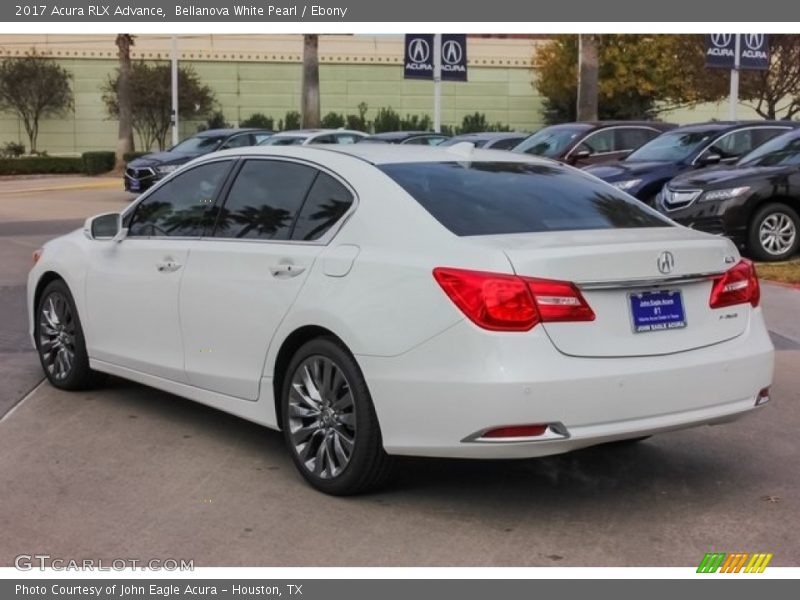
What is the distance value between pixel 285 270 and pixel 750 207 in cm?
891

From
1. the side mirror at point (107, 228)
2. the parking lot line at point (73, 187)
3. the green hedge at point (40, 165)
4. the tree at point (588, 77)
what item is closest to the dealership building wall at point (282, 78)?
the green hedge at point (40, 165)

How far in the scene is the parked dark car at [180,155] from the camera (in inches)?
929

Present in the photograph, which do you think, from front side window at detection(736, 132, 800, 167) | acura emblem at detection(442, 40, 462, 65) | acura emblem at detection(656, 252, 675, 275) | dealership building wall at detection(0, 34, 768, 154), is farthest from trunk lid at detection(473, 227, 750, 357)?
dealership building wall at detection(0, 34, 768, 154)

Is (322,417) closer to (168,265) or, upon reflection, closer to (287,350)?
(287,350)

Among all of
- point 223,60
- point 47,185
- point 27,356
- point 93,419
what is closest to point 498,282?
point 93,419

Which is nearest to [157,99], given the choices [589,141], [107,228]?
[589,141]

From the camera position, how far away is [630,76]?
46750mm

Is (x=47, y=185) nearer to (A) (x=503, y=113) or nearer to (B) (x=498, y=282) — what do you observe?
(A) (x=503, y=113)

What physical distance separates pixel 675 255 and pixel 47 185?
32.6 meters

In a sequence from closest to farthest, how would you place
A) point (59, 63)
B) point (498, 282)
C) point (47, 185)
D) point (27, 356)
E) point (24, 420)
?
1. point (498, 282)
2. point (24, 420)
3. point (27, 356)
4. point (47, 185)
5. point (59, 63)

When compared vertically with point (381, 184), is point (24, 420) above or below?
below

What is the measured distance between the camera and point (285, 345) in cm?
543

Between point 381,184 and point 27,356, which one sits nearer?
point 381,184

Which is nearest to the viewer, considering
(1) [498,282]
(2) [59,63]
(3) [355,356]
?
(1) [498,282]
